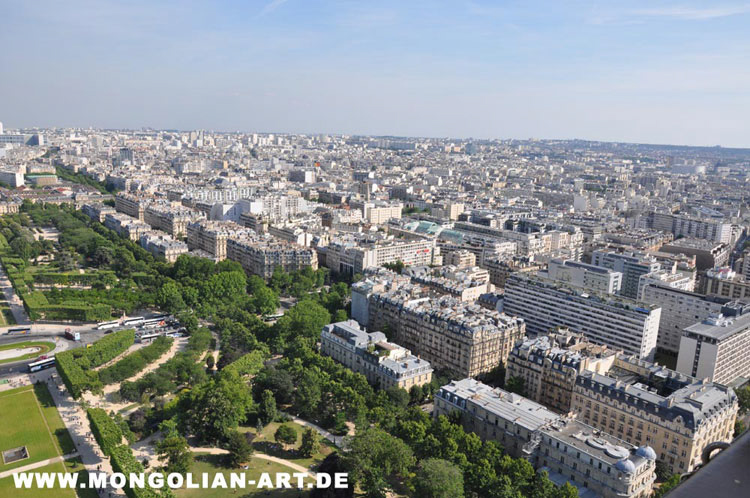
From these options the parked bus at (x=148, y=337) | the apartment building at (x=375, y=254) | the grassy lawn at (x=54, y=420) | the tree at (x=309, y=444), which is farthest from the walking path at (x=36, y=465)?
the apartment building at (x=375, y=254)

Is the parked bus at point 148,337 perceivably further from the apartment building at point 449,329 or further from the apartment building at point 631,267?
the apartment building at point 631,267

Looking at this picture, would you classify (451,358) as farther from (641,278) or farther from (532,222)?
(532,222)

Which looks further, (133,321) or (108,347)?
(133,321)

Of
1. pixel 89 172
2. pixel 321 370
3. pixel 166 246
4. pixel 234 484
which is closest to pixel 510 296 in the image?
pixel 321 370

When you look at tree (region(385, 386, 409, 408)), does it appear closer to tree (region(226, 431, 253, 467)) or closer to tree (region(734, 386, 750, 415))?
tree (region(226, 431, 253, 467))

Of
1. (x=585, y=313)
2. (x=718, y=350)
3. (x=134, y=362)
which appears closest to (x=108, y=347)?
(x=134, y=362)

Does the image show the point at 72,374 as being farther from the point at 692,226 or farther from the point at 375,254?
the point at 692,226
